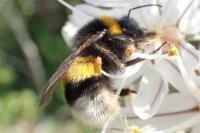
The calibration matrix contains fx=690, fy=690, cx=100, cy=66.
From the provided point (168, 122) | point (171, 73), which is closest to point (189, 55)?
point (171, 73)

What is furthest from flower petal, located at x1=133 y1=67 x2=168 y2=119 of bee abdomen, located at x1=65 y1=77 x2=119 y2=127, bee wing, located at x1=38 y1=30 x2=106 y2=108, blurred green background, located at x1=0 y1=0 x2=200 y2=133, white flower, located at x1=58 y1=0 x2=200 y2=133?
blurred green background, located at x1=0 y1=0 x2=200 y2=133

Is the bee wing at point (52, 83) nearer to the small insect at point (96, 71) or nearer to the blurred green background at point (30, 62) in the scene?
the small insect at point (96, 71)

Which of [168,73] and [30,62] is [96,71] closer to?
[168,73]

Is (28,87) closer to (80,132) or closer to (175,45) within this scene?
(80,132)

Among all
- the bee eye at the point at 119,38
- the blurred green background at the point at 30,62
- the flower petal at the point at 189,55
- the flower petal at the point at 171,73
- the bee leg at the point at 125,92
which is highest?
the bee eye at the point at 119,38

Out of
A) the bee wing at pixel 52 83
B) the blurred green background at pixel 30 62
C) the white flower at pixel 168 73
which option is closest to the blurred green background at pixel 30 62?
the blurred green background at pixel 30 62

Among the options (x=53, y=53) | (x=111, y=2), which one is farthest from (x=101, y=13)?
(x=53, y=53)
